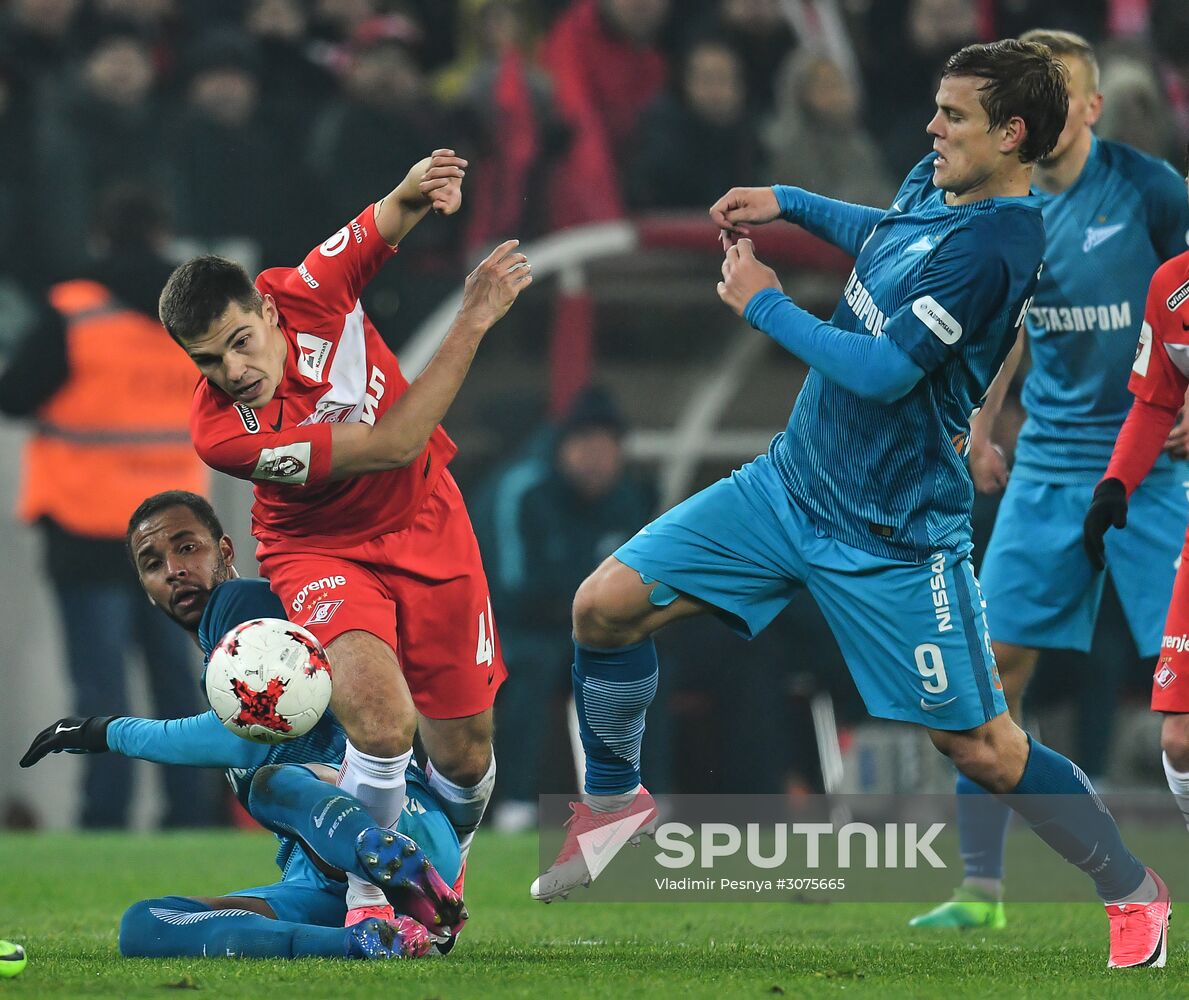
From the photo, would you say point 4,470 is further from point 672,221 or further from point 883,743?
point 883,743

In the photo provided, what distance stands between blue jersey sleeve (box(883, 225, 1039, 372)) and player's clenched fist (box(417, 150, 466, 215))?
1308mm

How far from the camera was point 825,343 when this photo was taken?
15.1ft

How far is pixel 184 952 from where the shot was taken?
4.59 m

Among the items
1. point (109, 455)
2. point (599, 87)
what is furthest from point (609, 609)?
point (599, 87)

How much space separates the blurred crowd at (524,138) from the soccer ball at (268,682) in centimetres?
453

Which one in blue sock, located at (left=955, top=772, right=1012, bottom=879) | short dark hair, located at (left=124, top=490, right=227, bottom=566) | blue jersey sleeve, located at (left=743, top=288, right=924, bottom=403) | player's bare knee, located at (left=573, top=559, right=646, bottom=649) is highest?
blue jersey sleeve, located at (left=743, top=288, right=924, bottom=403)

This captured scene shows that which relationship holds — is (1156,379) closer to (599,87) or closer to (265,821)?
(265,821)

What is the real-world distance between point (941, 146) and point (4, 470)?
6337 millimetres

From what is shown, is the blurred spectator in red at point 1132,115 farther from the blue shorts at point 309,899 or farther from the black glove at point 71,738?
the black glove at point 71,738

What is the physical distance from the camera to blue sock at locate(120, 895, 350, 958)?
4539 millimetres

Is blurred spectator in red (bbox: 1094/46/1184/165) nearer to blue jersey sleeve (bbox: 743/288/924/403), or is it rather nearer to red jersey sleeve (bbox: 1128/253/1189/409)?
red jersey sleeve (bbox: 1128/253/1189/409)

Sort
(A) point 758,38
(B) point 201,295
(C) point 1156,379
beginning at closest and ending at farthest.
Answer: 1. (B) point 201,295
2. (C) point 1156,379
3. (A) point 758,38

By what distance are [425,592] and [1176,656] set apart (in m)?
2.06

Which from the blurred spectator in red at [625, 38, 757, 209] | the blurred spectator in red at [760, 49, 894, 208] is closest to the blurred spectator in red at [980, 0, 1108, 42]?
the blurred spectator in red at [760, 49, 894, 208]
